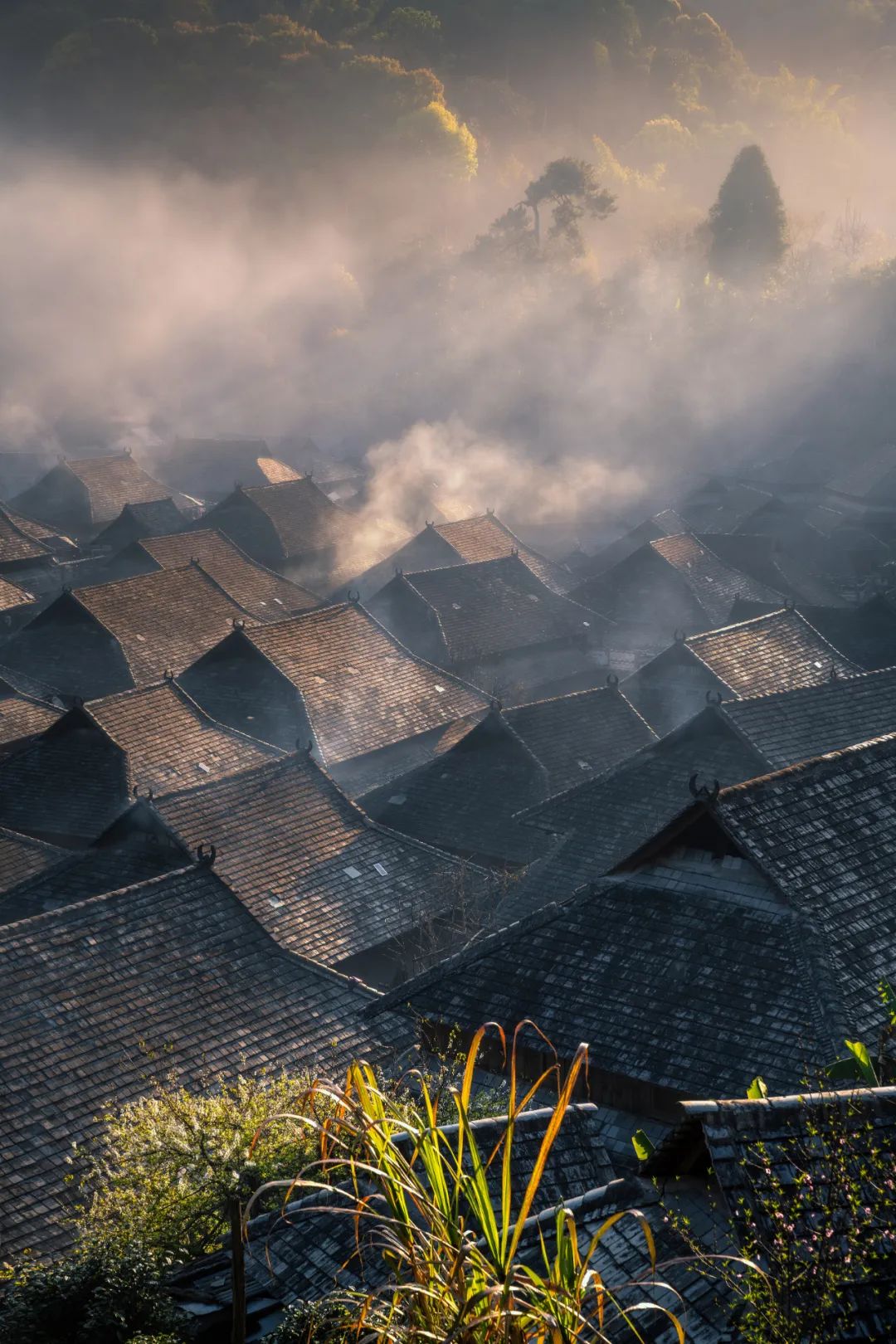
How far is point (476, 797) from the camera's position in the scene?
3061 centimetres

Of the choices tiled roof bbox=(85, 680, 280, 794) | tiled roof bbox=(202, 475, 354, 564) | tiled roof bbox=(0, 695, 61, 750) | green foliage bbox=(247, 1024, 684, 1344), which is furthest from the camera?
tiled roof bbox=(202, 475, 354, 564)

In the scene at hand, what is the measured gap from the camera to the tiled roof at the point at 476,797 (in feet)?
94.9

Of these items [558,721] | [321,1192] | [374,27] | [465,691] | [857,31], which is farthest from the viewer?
[857,31]

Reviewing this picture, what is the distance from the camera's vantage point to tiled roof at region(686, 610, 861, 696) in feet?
106

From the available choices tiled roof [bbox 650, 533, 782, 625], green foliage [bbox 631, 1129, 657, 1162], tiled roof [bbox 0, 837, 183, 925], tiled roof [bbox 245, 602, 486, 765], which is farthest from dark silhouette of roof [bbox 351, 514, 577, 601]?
green foliage [bbox 631, 1129, 657, 1162]

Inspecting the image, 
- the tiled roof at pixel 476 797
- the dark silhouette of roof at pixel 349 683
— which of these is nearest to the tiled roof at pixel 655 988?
the tiled roof at pixel 476 797

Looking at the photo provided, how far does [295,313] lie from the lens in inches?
4646

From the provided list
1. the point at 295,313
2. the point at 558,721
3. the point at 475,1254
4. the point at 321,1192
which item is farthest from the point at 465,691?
the point at 295,313

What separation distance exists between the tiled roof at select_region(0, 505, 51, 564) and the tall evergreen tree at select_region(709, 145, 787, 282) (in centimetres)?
5130

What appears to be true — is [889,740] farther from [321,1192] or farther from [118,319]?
[118,319]

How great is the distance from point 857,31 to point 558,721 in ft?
506

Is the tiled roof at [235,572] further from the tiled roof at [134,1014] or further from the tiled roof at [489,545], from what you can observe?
the tiled roof at [134,1014]

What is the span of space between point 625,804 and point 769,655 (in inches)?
393

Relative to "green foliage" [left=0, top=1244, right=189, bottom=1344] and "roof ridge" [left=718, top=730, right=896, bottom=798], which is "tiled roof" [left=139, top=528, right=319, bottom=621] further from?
"green foliage" [left=0, top=1244, right=189, bottom=1344]
